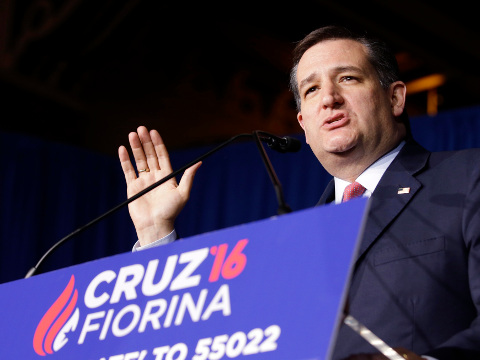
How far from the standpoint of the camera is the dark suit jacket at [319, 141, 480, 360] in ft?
4.40

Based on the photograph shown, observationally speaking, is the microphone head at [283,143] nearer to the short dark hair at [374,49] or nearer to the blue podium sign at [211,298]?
the blue podium sign at [211,298]

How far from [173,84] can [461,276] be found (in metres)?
4.00

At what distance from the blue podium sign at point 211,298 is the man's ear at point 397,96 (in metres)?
1.10

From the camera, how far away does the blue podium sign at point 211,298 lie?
85cm

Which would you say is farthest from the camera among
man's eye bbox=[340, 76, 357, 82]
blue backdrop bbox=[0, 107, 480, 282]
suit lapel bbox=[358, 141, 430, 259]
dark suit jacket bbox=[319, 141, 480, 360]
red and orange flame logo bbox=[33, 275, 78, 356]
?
blue backdrop bbox=[0, 107, 480, 282]

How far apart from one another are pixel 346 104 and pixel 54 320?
1.01 meters

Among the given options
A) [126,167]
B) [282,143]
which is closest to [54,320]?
[282,143]

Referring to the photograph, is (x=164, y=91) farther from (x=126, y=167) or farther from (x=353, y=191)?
(x=353, y=191)

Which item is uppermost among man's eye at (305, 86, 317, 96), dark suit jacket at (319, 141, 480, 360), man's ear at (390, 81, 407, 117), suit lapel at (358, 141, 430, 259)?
man's eye at (305, 86, 317, 96)

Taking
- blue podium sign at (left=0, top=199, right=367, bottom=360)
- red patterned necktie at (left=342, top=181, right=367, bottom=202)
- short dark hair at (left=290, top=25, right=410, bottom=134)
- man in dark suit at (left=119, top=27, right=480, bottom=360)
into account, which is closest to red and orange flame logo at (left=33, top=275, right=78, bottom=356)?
blue podium sign at (left=0, top=199, right=367, bottom=360)

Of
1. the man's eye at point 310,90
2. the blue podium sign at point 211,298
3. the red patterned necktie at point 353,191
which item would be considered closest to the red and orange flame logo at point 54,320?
the blue podium sign at point 211,298

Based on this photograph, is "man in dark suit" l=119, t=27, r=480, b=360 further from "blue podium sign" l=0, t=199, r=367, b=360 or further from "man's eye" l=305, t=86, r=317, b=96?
"blue podium sign" l=0, t=199, r=367, b=360

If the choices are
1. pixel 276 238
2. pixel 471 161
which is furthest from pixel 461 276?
pixel 276 238

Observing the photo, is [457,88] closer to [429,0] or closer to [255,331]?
[429,0]
